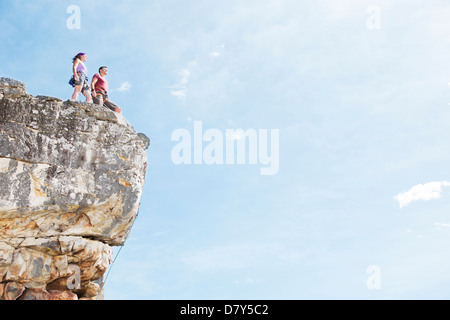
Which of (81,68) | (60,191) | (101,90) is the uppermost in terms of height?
(81,68)

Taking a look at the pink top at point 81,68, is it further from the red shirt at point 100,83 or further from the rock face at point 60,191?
the rock face at point 60,191

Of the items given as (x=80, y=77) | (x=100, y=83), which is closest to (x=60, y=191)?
(x=80, y=77)

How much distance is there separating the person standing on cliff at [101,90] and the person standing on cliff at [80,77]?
342 mm

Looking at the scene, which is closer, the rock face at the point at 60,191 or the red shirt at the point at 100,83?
the rock face at the point at 60,191

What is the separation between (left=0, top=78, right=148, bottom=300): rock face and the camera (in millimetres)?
18438

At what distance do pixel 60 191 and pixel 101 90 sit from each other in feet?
18.6

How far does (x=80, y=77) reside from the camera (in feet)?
68.4

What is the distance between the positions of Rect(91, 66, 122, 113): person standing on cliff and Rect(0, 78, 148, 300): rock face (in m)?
1.20

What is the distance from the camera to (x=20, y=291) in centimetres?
1850

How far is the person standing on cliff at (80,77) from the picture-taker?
814 inches

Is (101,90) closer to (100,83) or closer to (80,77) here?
(100,83)

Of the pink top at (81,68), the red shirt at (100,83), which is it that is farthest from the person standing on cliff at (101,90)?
the pink top at (81,68)
